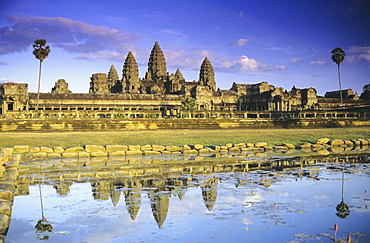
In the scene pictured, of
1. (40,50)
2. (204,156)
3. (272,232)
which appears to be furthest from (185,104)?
(272,232)

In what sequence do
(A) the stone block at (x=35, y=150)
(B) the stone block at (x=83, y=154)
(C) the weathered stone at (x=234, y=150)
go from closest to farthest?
(B) the stone block at (x=83, y=154), (A) the stone block at (x=35, y=150), (C) the weathered stone at (x=234, y=150)

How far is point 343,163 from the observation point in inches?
763

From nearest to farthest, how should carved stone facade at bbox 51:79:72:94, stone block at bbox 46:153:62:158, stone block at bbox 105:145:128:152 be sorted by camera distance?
stone block at bbox 46:153:62:158 < stone block at bbox 105:145:128:152 < carved stone facade at bbox 51:79:72:94

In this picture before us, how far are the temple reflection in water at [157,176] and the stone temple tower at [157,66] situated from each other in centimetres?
12731

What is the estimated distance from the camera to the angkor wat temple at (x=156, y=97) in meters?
82.8

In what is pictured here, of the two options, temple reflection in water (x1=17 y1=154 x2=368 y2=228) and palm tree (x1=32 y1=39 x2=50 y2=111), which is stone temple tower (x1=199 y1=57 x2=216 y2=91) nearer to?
palm tree (x1=32 y1=39 x2=50 y2=111)

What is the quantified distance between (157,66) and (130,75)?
1269 centimetres

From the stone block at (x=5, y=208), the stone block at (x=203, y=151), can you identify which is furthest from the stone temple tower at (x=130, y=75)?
the stone block at (x=5, y=208)

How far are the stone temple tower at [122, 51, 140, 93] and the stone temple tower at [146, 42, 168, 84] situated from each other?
7940 mm

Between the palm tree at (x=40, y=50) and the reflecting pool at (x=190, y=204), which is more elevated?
the palm tree at (x=40, y=50)

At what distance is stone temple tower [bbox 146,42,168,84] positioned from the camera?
478 ft

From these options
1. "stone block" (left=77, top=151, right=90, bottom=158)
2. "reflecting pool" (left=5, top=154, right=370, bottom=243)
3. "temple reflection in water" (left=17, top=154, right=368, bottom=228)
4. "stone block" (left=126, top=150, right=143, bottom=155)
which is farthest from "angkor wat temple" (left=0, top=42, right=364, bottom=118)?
"reflecting pool" (left=5, top=154, right=370, bottom=243)

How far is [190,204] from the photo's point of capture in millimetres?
10766

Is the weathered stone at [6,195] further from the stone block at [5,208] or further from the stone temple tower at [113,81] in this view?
the stone temple tower at [113,81]
